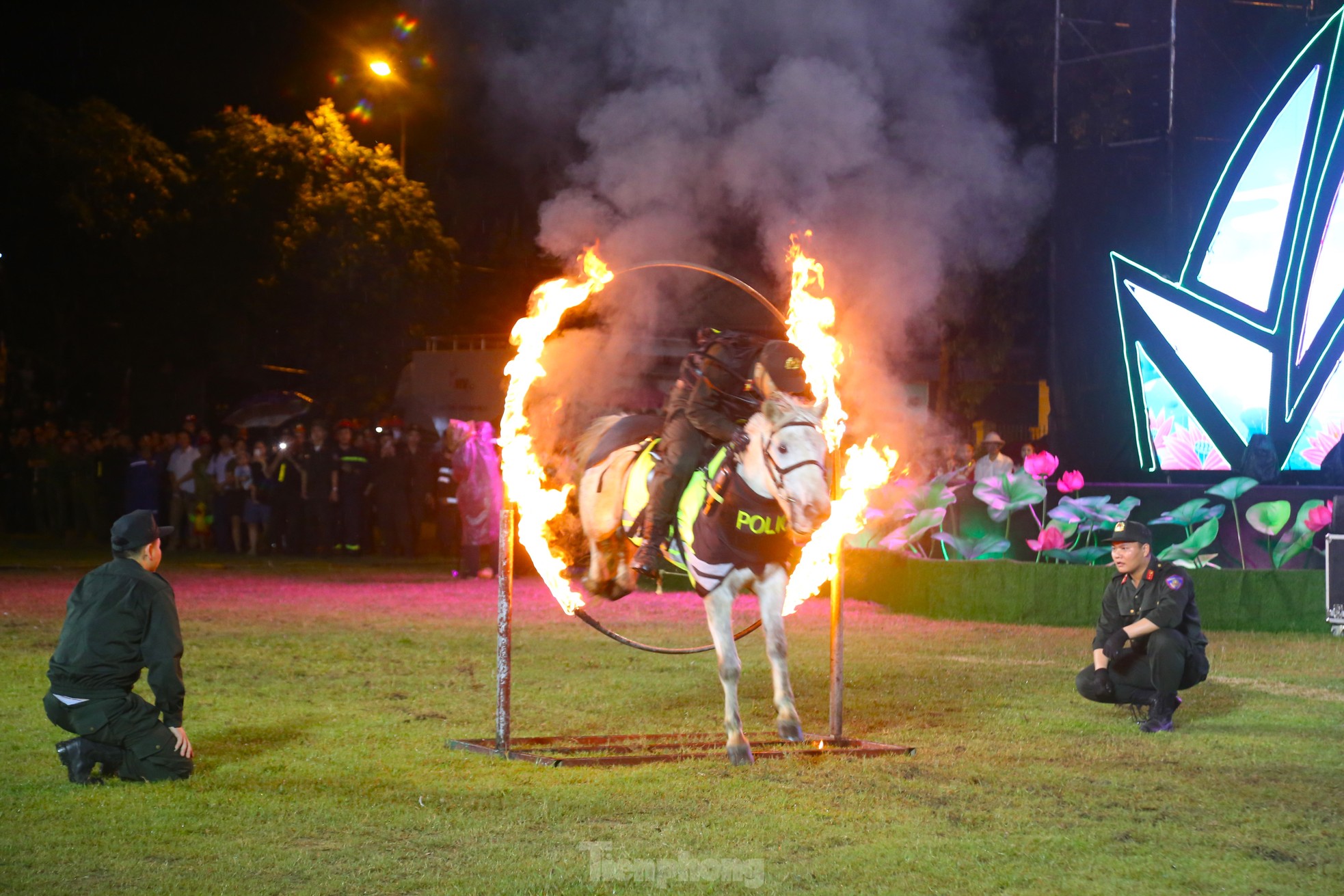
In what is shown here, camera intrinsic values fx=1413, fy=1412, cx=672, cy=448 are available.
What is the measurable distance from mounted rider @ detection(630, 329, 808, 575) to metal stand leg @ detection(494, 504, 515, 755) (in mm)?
1000

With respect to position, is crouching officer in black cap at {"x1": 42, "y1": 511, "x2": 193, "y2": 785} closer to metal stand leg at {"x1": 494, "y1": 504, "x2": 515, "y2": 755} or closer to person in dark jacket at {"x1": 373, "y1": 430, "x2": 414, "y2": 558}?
metal stand leg at {"x1": 494, "y1": 504, "x2": 515, "y2": 755}

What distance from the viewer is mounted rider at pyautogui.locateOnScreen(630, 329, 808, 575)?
320 inches

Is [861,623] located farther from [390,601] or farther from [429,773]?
[429,773]

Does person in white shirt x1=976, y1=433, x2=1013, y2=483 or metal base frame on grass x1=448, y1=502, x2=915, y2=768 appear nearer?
metal base frame on grass x1=448, y1=502, x2=915, y2=768

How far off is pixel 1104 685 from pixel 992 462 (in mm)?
8823

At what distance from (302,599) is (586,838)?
36.5 feet

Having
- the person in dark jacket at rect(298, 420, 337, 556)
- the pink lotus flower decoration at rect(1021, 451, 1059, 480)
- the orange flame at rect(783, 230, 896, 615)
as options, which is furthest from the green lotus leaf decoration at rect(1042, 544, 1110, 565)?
the person in dark jacket at rect(298, 420, 337, 556)

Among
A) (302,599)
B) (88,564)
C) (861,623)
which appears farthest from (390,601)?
(88,564)

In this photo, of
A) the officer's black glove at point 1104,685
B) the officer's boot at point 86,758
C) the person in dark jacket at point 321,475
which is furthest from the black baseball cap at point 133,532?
the person in dark jacket at point 321,475

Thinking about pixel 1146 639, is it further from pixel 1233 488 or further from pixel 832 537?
pixel 1233 488

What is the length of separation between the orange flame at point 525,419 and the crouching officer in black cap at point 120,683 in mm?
2103

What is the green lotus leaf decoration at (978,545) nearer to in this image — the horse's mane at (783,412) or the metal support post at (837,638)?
the metal support post at (837,638)

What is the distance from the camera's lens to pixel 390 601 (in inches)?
643

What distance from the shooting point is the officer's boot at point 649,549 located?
8.58m
